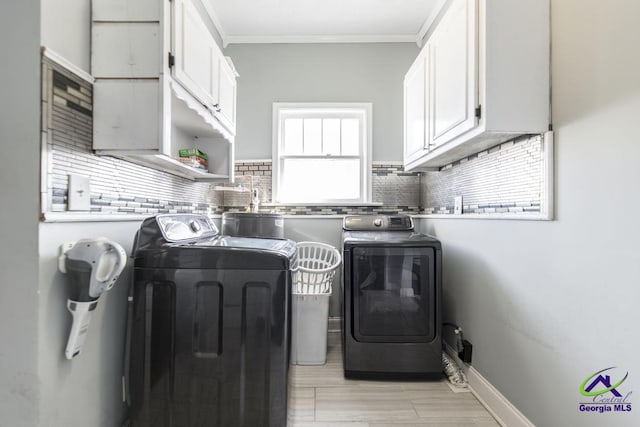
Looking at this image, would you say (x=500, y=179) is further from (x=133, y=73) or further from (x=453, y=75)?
(x=133, y=73)

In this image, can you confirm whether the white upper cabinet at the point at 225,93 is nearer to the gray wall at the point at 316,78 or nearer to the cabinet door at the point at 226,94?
the cabinet door at the point at 226,94

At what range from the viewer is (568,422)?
3.33ft

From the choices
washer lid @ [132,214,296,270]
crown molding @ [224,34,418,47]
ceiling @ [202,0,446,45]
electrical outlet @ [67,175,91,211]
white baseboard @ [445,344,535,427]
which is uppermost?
ceiling @ [202,0,446,45]

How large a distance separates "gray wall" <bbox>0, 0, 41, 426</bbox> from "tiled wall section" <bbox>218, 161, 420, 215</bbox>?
1.73 metres

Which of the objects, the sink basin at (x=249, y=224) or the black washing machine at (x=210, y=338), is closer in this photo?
the black washing machine at (x=210, y=338)

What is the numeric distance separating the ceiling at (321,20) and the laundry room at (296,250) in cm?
77

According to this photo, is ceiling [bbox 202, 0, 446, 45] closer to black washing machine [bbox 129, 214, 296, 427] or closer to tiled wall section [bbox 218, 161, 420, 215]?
tiled wall section [bbox 218, 161, 420, 215]

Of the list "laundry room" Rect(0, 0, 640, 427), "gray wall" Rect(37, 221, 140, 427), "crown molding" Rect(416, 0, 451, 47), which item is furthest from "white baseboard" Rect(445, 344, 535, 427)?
"crown molding" Rect(416, 0, 451, 47)

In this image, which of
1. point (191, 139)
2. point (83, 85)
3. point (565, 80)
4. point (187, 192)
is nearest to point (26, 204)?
point (83, 85)

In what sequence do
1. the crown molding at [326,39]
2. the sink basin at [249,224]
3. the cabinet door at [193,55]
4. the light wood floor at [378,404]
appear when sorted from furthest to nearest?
1. the crown molding at [326,39]
2. the sink basin at [249,224]
3. the light wood floor at [378,404]
4. the cabinet door at [193,55]

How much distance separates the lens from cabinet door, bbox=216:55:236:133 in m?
1.60

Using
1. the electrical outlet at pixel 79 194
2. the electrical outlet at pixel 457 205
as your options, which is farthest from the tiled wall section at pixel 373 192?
the electrical outlet at pixel 79 194

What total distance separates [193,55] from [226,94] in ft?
1.56

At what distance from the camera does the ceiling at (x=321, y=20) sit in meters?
2.16
